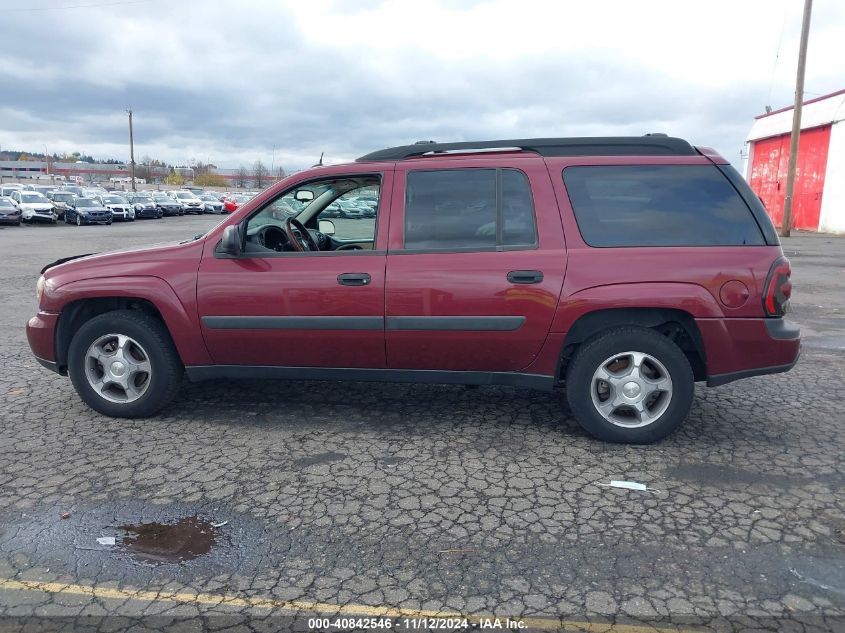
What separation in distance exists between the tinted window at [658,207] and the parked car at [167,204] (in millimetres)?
44621

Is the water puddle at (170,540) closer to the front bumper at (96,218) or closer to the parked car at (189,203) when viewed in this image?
the front bumper at (96,218)

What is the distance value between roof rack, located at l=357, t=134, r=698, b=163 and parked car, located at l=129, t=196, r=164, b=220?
42222 mm

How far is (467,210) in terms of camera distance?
171 inches

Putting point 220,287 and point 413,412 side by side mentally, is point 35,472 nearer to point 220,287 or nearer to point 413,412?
point 220,287

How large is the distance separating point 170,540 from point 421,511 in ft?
4.00

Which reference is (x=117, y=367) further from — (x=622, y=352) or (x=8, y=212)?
(x=8, y=212)

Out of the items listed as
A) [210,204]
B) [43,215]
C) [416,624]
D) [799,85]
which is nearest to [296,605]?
[416,624]

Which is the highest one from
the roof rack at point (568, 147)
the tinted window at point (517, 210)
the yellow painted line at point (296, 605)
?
the roof rack at point (568, 147)

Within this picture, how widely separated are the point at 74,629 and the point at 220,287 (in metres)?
2.37

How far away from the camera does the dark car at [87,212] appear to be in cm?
3428

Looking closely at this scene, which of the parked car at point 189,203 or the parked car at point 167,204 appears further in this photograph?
the parked car at point 189,203

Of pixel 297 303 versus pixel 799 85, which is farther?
pixel 799 85

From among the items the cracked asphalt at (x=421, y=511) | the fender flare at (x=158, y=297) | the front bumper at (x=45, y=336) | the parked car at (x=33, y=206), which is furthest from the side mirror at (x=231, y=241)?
the parked car at (x=33, y=206)

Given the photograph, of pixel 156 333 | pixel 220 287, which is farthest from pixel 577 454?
Answer: pixel 156 333
